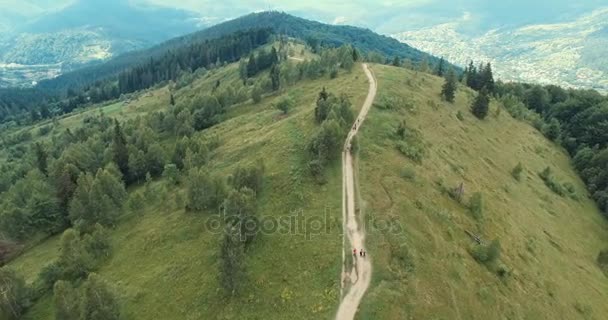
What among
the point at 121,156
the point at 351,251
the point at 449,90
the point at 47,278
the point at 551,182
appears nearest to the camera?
the point at 351,251

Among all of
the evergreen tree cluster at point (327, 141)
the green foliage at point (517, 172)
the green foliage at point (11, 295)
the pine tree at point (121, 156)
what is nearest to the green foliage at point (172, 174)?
the pine tree at point (121, 156)

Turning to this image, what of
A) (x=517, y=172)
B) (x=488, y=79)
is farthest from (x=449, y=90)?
(x=488, y=79)

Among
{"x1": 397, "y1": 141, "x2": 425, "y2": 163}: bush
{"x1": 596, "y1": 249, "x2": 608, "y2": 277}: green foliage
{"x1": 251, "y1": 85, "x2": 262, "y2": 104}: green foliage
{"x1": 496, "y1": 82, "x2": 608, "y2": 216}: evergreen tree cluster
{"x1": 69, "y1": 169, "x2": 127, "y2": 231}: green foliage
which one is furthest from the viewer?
{"x1": 251, "y1": 85, "x2": 262, "y2": 104}: green foliage

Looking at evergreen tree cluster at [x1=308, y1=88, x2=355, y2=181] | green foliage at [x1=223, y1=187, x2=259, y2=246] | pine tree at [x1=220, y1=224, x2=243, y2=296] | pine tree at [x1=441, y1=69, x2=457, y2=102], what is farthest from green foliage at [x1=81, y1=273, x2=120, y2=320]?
pine tree at [x1=441, y1=69, x2=457, y2=102]

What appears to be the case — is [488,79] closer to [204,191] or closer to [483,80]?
[483,80]

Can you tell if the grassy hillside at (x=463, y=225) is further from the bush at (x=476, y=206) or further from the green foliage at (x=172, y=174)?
the green foliage at (x=172, y=174)

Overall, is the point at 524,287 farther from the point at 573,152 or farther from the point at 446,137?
the point at 573,152

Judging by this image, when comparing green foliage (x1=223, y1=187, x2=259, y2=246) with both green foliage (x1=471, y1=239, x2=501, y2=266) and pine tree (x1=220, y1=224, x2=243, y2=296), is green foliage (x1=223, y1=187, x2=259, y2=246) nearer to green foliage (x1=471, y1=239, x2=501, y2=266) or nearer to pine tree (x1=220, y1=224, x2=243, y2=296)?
pine tree (x1=220, y1=224, x2=243, y2=296)
